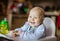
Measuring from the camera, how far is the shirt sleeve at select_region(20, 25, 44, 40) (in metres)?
1.09

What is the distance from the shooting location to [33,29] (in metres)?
1.17

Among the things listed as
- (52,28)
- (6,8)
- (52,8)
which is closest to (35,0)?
(52,8)

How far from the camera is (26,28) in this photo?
121 centimetres

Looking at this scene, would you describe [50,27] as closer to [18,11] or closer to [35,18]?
[35,18]

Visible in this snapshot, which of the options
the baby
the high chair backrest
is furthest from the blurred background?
the baby

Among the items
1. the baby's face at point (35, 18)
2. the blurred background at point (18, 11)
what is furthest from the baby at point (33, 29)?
the blurred background at point (18, 11)

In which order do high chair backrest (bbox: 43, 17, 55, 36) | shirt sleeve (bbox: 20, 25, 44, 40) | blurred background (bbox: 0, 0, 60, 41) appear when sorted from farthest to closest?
blurred background (bbox: 0, 0, 60, 41)
high chair backrest (bbox: 43, 17, 55, 36)
shirt sleeve (bbox: 20, 25, 44, 40)

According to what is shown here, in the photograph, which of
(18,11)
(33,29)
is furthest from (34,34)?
(18,11)

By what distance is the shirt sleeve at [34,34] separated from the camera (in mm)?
1093

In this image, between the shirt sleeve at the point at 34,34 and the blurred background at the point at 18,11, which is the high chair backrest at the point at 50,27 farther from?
the blurred background at the point at 18,11

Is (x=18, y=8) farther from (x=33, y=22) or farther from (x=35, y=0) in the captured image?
(x=33, y=22)

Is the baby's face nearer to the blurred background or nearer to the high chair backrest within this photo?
the high chair backrest

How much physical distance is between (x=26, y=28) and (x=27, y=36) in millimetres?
121

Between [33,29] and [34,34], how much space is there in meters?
0.07
